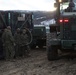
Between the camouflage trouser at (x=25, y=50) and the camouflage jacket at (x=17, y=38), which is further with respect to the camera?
the camouflage trouser at (x=25, y=50)

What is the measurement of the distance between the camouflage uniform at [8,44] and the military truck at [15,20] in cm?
42

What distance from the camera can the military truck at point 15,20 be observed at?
16312 millimetres

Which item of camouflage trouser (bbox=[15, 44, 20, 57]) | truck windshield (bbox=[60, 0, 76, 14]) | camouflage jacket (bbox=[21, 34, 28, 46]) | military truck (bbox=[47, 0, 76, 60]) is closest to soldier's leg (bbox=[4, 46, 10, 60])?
camouflage trouser (bbox=[15, 44, 20, 57])

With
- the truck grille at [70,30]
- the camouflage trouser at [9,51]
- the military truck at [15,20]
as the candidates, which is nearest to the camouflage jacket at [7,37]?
the camouflage trouser at [9,51]

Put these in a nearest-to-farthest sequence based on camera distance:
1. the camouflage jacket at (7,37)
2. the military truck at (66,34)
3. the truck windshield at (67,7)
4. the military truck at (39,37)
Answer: the military truck at (66,34)
the truck windshield at (67,7)
the camouflage jacket at (7,37)
the military truck at (39,37)

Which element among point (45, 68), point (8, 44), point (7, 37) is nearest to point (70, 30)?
point (45, 68)

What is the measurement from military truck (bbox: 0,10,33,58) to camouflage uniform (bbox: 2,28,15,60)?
0.42 meters

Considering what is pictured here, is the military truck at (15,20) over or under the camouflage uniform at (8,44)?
over

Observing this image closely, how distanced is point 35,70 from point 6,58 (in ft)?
13.4

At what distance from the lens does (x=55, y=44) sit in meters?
12.9

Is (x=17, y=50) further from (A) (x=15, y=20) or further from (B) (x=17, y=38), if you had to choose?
(A) (x=15, y=20)

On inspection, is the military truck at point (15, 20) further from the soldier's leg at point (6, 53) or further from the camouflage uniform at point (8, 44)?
the camouflage uniform at point (8, 44)

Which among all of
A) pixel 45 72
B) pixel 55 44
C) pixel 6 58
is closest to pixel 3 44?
pixel 6 58

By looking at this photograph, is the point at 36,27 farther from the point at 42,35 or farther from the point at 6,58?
the point at 6,58
